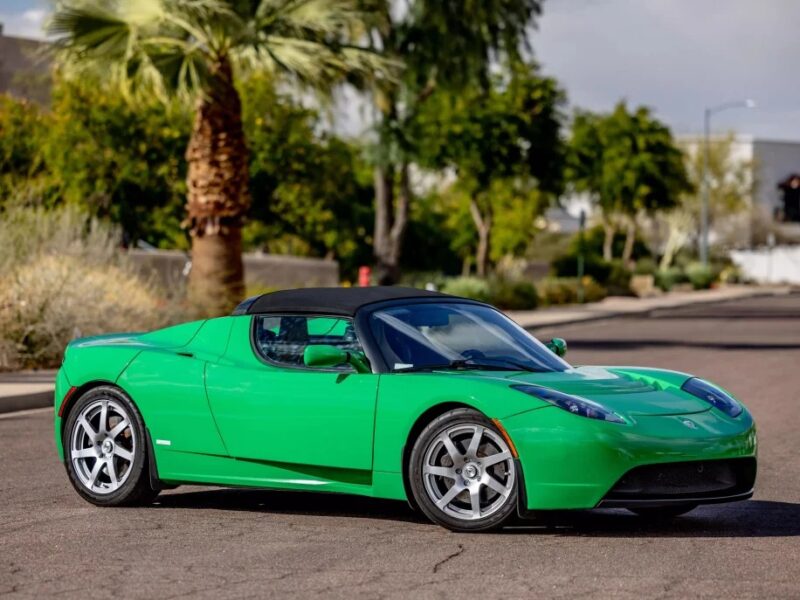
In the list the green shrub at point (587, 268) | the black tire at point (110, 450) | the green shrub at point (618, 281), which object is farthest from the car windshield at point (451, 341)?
the green shrub at point (618, 281)

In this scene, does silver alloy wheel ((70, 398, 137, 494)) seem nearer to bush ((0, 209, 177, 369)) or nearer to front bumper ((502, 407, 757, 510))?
front bumper ((502, 407, 757, 510))

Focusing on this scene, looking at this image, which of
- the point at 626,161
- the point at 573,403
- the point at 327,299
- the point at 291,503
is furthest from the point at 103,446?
the point at 626,161

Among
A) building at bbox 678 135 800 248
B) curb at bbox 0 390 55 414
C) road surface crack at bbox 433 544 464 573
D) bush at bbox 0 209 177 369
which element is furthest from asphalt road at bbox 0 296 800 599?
building at bbox 678 135 800 248

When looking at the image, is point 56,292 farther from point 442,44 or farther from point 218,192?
point 442,44

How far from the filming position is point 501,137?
47000 millimetres

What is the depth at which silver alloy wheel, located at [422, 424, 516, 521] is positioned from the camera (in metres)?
Answer: 8.28

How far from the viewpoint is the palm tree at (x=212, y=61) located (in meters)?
23.4

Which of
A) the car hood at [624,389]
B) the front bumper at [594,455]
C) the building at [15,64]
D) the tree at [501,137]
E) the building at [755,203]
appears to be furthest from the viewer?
the building at [755,203]

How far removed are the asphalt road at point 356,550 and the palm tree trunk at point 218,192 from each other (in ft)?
43.1

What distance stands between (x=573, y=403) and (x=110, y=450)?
2943mm

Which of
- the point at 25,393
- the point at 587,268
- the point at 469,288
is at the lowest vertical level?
the point at 25,393

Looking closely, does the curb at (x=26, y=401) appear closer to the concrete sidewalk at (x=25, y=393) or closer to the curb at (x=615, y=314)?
the concrete sidewalk at (x=25, y=393)

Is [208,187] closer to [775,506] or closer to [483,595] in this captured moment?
[775,506]

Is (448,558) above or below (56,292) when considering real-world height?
below
